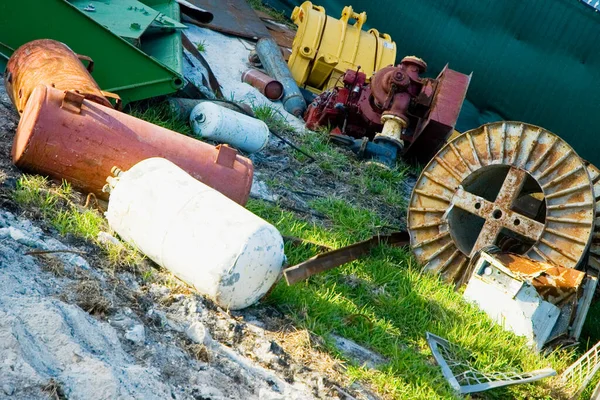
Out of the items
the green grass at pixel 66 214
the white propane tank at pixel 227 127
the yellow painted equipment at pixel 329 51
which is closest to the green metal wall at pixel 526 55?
the yellow painted equipment at pixel 329 51

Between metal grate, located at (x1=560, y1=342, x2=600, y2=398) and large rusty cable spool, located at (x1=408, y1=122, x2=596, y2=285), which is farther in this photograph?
large rusty cable spool, located at (x1=408, y1=122, x2=596, y2=285)

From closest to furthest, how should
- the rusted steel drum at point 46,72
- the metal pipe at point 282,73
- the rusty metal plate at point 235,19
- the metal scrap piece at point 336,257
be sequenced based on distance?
the metal scrap piece at point 336,257, the rusted steel drum at point 46,72, the metal pipe at point 282,73, the rusty metal plate at point 235,19

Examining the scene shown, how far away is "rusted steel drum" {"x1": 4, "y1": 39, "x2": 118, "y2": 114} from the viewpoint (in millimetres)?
5102

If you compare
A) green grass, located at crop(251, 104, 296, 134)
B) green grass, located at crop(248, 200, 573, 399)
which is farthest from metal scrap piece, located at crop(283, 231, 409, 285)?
green grass, located at crop(251, 104, 296, 134)

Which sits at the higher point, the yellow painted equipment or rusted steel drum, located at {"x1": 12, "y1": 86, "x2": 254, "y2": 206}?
the yellow painted equipment

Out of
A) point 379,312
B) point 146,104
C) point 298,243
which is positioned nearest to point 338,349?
point 379,312

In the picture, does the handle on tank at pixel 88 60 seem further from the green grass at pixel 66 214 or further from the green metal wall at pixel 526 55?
the green metal wall at pixel 526 55

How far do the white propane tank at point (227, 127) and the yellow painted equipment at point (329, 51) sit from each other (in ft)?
9.25

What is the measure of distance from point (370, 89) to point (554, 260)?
10.2 ft

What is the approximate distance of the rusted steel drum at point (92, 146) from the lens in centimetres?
459

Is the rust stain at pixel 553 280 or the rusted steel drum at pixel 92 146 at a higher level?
the rust stain at pixel 553 280

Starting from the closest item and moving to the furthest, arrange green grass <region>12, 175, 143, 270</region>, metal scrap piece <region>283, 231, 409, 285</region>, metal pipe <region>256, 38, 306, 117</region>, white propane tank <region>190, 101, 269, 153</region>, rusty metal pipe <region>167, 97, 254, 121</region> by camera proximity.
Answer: green grass <region>12, 175, 143, 270</region> → metal scrap piece <region>283, 231, 409, 285</region> → white propane tank <region>190, 101, 269, 153</region> → rusty metal pipe <region>167, 97, 254, 121</region> → metal pipe <region>256, 38, 306, 117</region>

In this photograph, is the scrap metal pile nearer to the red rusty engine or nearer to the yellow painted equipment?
the red rusty engine

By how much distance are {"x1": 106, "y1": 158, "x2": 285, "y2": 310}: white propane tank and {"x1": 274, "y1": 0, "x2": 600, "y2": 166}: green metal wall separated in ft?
19.6
